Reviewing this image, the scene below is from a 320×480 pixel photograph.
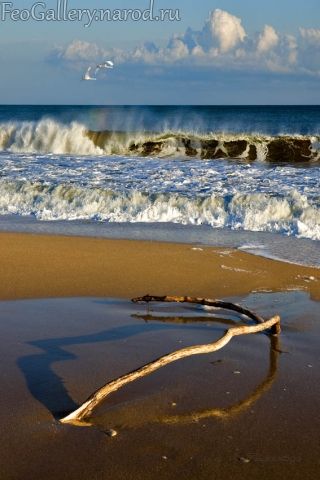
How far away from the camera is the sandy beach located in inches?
103

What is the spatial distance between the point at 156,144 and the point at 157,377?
21464mm

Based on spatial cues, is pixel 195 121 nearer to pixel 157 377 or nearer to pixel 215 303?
pixel 215 303

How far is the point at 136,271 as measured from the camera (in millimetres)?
6062

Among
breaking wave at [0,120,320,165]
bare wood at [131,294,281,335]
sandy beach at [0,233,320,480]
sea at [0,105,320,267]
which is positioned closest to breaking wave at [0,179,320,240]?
sea at [0,105,320,267]

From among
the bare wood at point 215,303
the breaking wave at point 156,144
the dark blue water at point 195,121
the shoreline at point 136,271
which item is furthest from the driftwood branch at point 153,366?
the dark blue water at point 195,121

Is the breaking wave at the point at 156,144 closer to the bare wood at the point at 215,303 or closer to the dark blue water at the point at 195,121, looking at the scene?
the dark blue water at the point at 195,121

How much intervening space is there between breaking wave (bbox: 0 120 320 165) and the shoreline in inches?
574

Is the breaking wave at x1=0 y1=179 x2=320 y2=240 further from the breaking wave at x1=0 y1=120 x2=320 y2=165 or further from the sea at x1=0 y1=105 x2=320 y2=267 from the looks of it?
the breaking wave at x1=0 y1=120 x2=320 y2=165

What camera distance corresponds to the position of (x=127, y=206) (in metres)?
10.3

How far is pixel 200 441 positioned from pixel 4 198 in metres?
9.27

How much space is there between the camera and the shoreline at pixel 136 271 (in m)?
5.38

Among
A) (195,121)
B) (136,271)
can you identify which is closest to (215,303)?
(136,271)

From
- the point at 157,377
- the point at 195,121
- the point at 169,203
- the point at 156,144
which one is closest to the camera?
the point at 157,377

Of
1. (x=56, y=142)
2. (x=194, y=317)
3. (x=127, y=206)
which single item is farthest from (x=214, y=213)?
(x=56, y=142)
